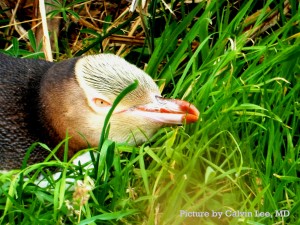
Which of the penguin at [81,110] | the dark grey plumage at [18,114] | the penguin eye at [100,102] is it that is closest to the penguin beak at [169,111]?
the penguin at [81,110]

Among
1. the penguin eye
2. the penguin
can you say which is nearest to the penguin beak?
the penguin

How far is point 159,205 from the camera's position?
3.08m

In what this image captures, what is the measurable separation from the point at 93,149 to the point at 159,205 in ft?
0.99

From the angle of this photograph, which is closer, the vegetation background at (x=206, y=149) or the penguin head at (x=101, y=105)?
the vegetation background at (x=206, y=149)

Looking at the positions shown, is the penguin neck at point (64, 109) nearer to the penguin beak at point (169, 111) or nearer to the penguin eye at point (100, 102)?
the penguin eye at point (100, 102)

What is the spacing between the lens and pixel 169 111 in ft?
10.7

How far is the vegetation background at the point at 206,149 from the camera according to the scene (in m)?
3.01

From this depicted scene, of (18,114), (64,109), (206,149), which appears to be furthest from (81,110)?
(206,149)

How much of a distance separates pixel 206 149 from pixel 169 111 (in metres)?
0.19

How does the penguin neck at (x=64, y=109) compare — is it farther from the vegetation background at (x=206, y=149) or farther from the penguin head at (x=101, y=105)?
the vegetation background at (x=206, y=149)

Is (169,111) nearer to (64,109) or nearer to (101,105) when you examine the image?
(101,105)

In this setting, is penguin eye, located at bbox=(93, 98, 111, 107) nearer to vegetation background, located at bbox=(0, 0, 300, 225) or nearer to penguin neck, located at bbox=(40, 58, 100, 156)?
penguin neck, located at bbox=(40, 58, 100, 156)

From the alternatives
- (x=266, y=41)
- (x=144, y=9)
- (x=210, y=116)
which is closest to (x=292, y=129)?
(x=210, y=116)

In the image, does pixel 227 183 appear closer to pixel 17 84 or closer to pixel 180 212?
pixel 180 212
